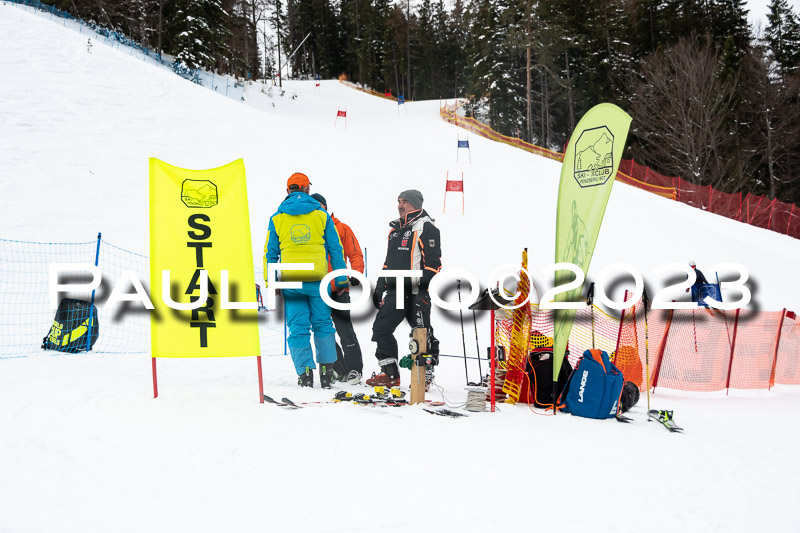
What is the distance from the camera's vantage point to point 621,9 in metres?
39.3

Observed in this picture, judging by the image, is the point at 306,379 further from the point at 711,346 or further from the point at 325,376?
the point at 711,346

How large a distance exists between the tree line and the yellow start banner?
2995 cm

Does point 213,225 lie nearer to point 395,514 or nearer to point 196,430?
point 196,430

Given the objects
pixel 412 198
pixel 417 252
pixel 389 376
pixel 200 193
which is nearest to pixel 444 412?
pixel 389 376

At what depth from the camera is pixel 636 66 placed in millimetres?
37938

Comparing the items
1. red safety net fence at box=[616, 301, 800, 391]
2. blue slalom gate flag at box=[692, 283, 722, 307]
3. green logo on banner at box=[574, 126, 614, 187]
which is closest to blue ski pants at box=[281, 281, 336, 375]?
green logo on banner at box=[574, 126, 614, 187]

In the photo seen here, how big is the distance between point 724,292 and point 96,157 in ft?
50.9

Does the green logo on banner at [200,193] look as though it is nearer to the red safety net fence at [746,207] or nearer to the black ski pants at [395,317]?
the black ski pants at [395,317]

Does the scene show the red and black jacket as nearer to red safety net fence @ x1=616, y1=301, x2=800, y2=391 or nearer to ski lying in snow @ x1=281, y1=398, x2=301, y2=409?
ski lying in snow @ x1=281, y1=398, x2=301, y2=409

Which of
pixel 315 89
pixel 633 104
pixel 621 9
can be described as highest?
pixel 621 9

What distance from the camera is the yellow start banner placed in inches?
176

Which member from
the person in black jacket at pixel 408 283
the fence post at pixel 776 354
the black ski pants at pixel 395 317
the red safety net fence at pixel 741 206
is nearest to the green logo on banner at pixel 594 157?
the person in black jacket at pixel 408 283

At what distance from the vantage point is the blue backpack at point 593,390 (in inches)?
183

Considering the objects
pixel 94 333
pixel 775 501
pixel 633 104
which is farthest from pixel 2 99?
pixel 633 104
